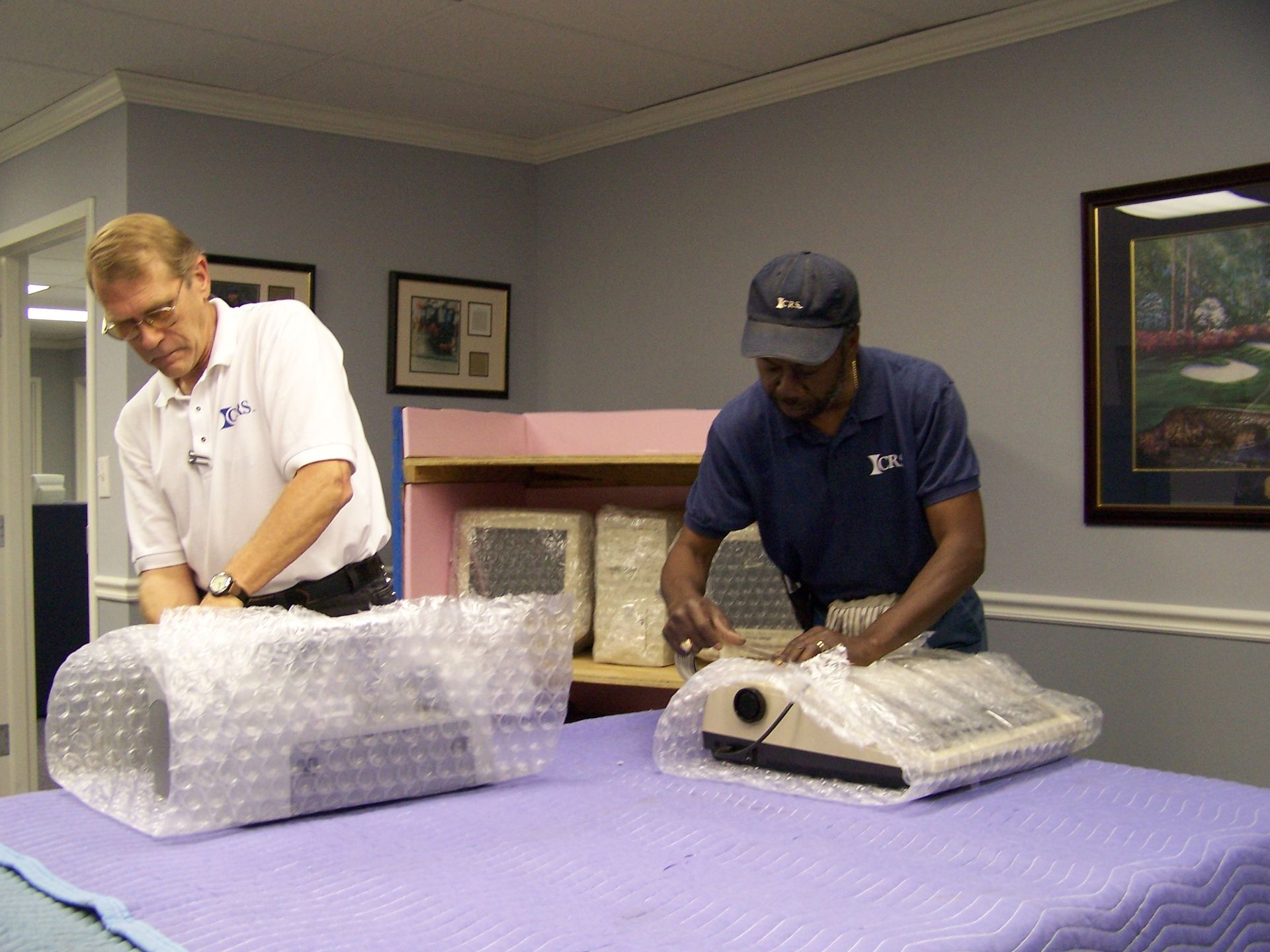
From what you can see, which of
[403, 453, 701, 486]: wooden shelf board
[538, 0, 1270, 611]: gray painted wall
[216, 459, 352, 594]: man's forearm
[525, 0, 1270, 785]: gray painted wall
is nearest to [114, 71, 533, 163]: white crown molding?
[538, 0, 1270, 611]: gray painted wall

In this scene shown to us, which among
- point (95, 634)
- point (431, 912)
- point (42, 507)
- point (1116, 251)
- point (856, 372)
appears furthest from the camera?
point (42, 507)

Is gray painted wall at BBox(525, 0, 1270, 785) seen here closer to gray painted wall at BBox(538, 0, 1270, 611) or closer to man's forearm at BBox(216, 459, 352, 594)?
gray painted wall at BBox(538, 0, 1270, 611)

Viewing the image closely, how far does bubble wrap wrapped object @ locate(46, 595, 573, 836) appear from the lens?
1.12 metres

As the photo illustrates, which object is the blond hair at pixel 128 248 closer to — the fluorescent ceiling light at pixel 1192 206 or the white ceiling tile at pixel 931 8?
the white ceiling tile at pixel 931 8

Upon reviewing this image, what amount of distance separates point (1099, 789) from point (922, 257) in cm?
219

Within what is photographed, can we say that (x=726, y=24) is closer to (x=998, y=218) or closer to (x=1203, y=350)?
(x=998, y=218)

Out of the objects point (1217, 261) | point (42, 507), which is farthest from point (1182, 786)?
point (42, 507)

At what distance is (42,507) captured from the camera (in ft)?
20.0

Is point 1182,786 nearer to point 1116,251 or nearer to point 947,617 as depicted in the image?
point 947,617

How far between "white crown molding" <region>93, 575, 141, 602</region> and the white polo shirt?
1838 mm

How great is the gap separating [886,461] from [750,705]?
468mm

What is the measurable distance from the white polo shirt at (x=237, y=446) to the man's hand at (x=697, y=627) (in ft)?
1.65

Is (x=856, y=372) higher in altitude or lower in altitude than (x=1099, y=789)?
higher

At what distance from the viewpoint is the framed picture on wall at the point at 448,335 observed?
4.14 meters
